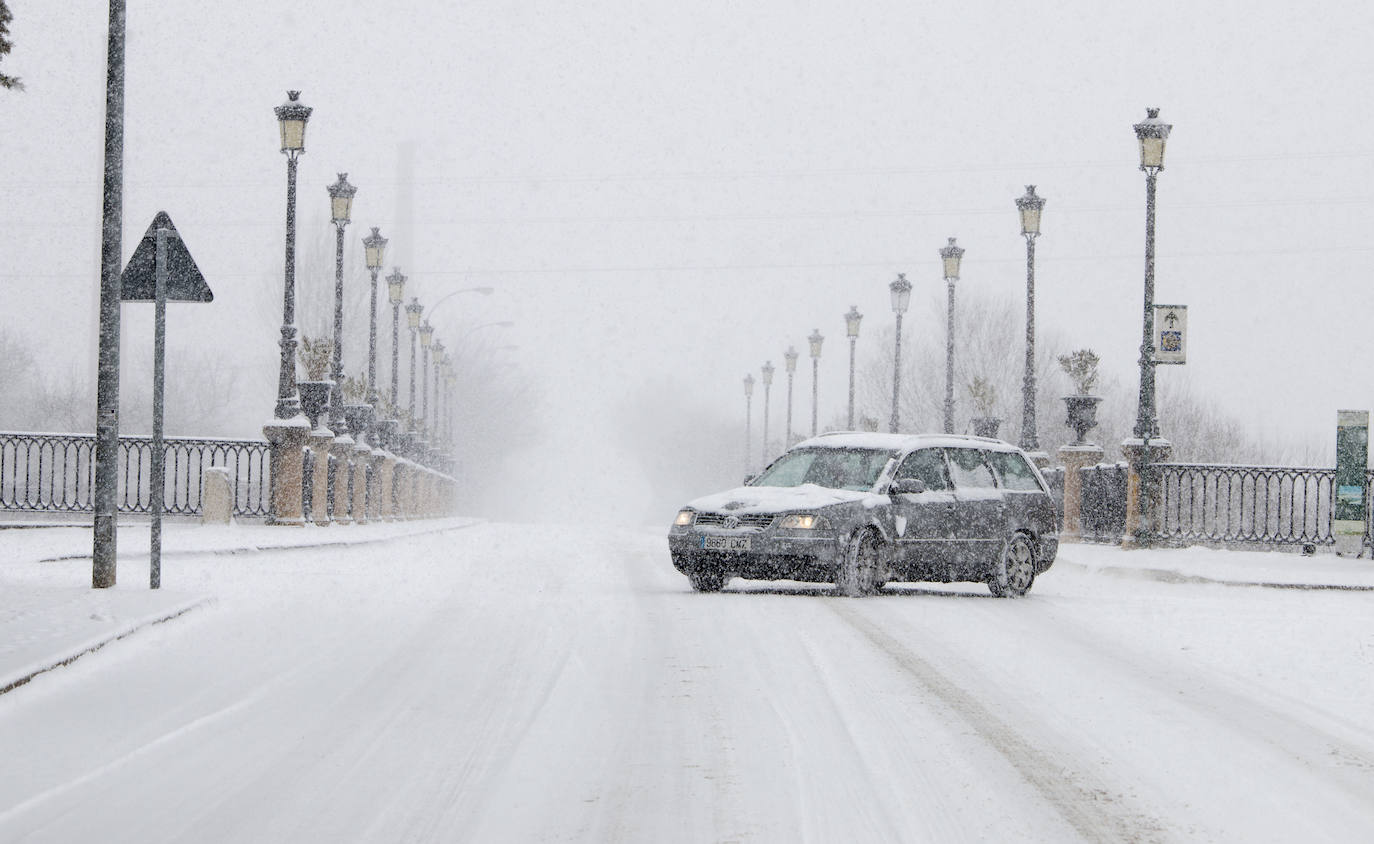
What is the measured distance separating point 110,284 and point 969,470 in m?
8.11

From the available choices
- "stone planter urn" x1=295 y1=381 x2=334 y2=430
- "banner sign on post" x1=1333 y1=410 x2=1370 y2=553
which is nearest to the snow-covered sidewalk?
"stone planter urn" x1=295 y1=381 x2=334 y2=430

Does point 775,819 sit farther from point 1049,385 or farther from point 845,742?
point 1049,385

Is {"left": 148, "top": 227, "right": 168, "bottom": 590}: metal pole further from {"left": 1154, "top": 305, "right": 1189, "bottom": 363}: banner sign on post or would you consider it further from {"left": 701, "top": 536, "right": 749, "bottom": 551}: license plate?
{"left": 1154, "top": 305, "right": 1189, "bottom": 363}: banner sign on post

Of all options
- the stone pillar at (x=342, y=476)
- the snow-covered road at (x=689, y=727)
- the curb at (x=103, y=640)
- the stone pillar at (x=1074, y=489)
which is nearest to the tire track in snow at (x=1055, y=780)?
the snow-covered road at (x=689, y=727)

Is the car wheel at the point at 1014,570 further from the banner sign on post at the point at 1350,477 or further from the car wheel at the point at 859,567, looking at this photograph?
the banner sign on post at the point at 1350,477

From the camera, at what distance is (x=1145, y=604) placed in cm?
1661

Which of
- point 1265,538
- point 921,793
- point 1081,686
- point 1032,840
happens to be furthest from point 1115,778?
point 1265,538

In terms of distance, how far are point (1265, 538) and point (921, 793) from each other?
23474 mm

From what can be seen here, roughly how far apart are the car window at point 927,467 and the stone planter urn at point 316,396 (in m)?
17.7

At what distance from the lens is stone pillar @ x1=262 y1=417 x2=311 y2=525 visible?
29969 millimetres

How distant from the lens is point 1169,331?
27297 millimetres

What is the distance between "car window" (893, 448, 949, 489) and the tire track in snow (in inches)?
277

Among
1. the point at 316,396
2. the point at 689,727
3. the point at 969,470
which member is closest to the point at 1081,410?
the point at 316,396

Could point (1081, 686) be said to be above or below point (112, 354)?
below
